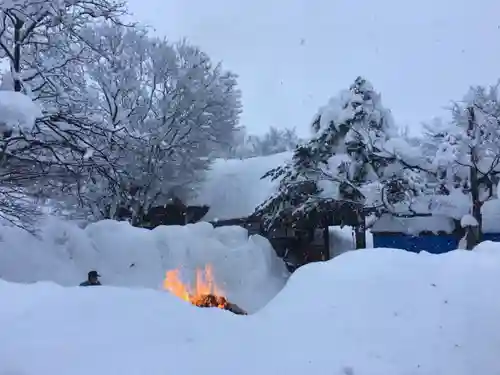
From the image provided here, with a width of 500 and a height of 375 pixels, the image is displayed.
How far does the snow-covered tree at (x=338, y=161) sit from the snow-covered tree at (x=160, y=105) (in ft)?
20.7

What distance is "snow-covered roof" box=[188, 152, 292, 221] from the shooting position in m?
25.3

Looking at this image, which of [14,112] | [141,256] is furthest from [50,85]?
[141,256]

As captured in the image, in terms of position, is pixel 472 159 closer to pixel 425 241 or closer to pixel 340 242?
pixel 425 241

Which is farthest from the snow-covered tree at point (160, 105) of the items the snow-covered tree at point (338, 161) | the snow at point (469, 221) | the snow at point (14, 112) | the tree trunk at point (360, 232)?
the snow at point (14, 112)

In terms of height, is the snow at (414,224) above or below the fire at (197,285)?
above

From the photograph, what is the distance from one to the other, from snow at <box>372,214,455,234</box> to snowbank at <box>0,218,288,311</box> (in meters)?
3.44

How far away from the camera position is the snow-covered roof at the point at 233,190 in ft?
83.1

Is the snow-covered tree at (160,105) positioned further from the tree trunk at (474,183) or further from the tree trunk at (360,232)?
the tree trunk at (474,183)

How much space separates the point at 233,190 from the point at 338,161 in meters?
10.3

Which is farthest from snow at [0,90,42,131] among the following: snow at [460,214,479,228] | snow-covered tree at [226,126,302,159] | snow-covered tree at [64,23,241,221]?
snow-covered tree at [226,126,302,159]

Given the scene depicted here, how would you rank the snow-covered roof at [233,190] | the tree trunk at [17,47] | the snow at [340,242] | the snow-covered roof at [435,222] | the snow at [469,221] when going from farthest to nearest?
the snow-covered roof at [233,190], the snow at [340,242], the snow-covered roof at [435,222], the snow at [469,221], the tree trunk at [17,47]

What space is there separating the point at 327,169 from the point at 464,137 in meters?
4.28

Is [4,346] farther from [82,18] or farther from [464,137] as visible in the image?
[464,137]

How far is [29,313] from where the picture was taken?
439cm
